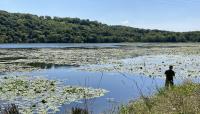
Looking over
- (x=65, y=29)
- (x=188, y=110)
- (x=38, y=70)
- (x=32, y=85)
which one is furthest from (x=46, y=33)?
(x=188, y=110)

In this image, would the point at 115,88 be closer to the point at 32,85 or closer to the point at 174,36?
the point at 32,85

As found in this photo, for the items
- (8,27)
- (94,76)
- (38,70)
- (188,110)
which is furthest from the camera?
(8,27)

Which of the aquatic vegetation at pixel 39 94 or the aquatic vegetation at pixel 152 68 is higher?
Result: the aquatic vegetation at pixel 39 94

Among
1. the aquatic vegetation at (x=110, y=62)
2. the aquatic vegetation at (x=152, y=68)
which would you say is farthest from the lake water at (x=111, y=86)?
the aquatic vegetation at (x=152, y=68)

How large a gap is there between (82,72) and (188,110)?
32.1m

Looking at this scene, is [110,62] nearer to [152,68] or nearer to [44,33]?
[152,68]

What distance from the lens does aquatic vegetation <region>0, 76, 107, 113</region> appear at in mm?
21094

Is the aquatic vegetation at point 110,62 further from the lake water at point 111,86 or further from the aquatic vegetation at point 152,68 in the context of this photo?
the lake water at point 111,86

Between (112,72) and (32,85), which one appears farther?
(112,72)

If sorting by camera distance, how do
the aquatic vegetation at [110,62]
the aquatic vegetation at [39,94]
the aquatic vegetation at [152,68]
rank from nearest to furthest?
the aquatic vegetation at [39,94] → the aquatic vegetation at [152,68] → the aquatic vegetation at [110,62]

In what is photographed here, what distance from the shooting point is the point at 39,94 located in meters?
25.4

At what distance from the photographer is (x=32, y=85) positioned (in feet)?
97.7

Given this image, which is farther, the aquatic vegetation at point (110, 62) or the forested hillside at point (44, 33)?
the forested hillside at point (44, 33)

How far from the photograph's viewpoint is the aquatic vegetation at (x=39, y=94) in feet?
69.2
